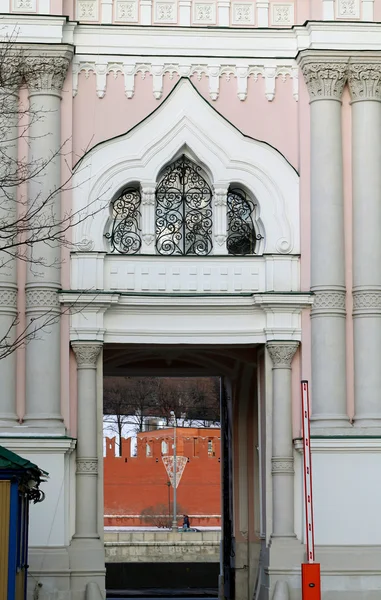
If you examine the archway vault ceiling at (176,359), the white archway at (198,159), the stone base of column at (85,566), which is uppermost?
the white archway at (198,159)

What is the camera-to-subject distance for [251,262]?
24141mm

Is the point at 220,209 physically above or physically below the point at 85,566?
above

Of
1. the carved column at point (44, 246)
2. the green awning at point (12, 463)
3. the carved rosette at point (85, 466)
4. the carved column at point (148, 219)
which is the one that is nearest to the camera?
the green awning at point (12, 463)

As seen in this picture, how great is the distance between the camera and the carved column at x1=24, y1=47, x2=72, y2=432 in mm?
23219

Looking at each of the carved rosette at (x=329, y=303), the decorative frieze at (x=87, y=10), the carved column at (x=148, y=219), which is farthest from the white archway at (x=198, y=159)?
the decorative frieze at (x=87, y=10)

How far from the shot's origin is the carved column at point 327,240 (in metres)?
23.6

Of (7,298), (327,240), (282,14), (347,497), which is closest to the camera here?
(347,497)

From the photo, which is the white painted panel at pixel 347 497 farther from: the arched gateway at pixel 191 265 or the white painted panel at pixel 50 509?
the white painted panel at pixel 50 509

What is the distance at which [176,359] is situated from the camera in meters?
28.3

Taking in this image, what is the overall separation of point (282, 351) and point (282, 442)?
4.44 feet

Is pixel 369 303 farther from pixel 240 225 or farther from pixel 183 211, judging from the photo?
pixel 183 211

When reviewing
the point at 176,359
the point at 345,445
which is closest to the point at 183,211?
the point at 345,445

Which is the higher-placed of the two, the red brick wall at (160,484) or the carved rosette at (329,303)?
the carved rosette at (329,303)

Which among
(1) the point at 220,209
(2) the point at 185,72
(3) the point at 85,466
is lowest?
(3) the point at 85,466
